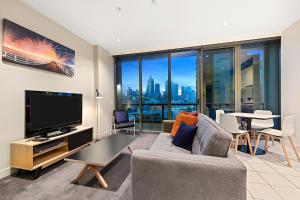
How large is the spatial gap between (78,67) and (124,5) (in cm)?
192

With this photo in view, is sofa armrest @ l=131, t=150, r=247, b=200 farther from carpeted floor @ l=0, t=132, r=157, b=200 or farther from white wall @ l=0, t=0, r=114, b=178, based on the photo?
white wall @ l=0, t=0, r=114, b=178

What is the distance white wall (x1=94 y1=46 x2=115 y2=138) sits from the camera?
13.2ft

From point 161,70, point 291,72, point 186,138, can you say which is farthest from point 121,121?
point 291,72

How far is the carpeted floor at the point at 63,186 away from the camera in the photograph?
1569mm

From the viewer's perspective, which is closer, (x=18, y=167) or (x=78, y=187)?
(x=78, y=187)

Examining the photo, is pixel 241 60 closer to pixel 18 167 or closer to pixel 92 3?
pixel 92 3

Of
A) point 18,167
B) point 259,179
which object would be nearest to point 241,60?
point 259,179

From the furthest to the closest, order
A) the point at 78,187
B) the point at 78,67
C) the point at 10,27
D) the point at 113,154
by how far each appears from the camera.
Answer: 1. the point at 78,67
2. the point at 10,27
3. the point at 113,154
4. the point at 78,187

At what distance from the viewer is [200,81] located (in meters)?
4.16

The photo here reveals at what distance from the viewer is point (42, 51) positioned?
2514 millimetres

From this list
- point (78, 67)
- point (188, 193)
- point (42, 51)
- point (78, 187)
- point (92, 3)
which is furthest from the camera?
point (78, 67)

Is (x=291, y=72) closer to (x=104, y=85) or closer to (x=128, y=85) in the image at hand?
(x=128, y=85)

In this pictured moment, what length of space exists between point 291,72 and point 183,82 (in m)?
2.48

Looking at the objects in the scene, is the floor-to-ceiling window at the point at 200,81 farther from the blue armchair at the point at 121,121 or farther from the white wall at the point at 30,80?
the white wall at the point at 30,80
